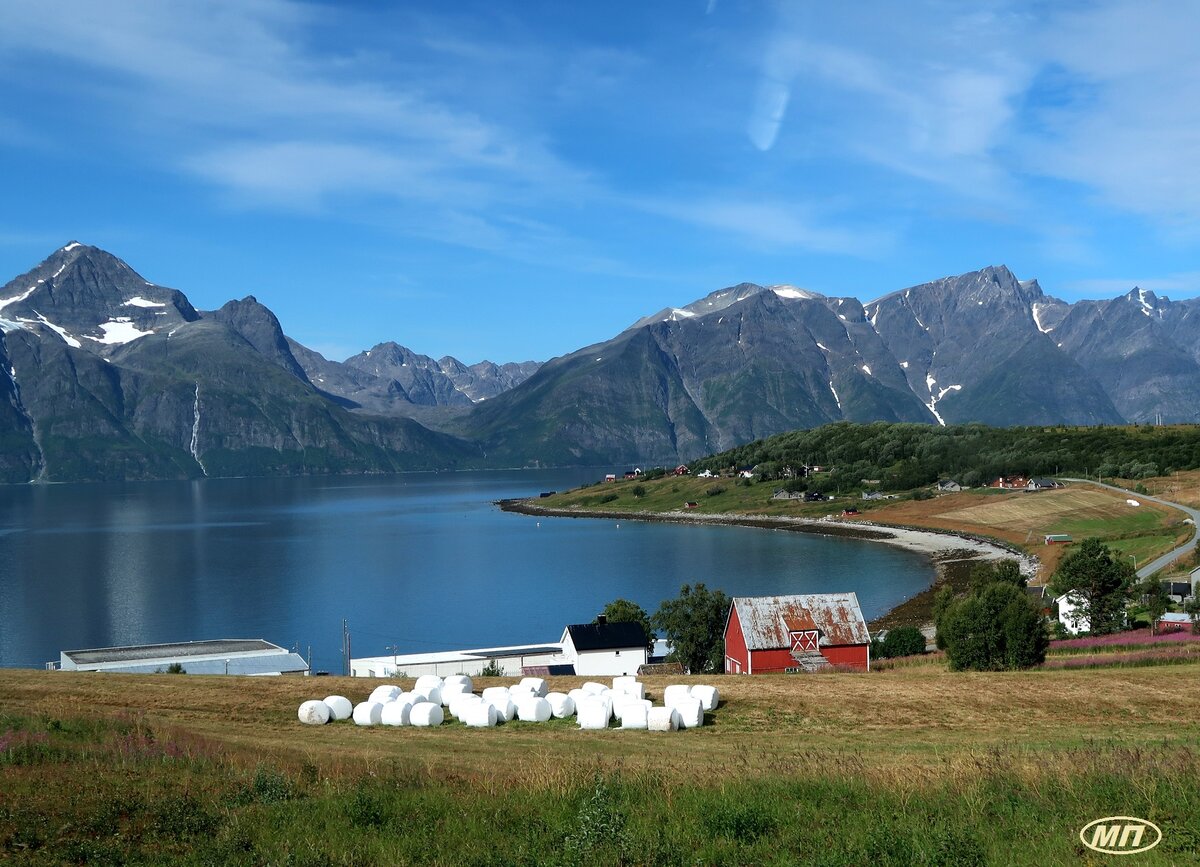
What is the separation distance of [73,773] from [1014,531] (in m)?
123

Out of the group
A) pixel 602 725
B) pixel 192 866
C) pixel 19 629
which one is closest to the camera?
pixel 192 866

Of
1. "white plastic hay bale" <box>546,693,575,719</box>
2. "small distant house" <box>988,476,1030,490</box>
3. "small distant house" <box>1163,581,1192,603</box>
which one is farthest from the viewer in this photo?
"small distant house" <box>988,476,1030,490</box>

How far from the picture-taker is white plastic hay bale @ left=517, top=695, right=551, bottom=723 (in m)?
26.8

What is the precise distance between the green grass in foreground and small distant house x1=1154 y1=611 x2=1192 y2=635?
37040mm

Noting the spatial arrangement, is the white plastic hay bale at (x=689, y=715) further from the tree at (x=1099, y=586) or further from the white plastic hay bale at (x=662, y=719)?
the tree at (x=1099, y=586)

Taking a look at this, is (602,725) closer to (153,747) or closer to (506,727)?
(506,727)

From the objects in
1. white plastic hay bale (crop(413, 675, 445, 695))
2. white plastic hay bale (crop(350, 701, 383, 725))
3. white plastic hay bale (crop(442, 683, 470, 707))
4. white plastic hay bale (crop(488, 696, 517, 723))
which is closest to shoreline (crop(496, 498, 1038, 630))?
white plastic hay bale (crop(442, 683, 470, 707))

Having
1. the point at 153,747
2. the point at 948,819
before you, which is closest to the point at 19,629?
the point at 153,747

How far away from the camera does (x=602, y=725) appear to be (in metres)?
25.3

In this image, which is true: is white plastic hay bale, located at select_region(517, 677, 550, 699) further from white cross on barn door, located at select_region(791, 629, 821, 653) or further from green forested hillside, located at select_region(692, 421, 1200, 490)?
green forested hillside, located at select_region(692, 421, 1200, 490)

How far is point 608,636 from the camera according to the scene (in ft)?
176

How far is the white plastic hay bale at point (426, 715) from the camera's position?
2642 cm

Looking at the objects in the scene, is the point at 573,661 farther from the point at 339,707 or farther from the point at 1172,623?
the point at 1172,623

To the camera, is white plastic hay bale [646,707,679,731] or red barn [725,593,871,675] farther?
red barn [725,593,871,675]
